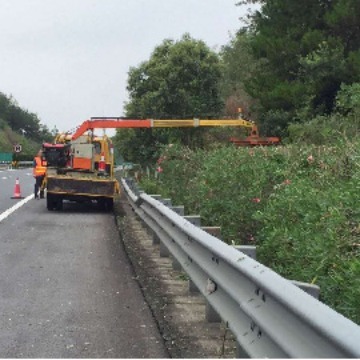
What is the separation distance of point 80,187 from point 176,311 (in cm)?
1287

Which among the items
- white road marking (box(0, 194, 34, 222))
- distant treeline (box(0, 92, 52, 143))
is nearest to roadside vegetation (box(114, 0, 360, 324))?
white road marking (box(0, 194, 34, 222))

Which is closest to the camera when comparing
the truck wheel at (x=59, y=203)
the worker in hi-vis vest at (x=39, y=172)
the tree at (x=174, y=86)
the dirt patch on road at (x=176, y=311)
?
the dirt patch on road at (x=176, y=311)

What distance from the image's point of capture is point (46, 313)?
6426mm

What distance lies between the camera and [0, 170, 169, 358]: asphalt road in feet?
17.4

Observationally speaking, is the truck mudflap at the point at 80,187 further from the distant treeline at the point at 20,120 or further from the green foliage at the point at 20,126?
the distant treeline at the point at 20,120

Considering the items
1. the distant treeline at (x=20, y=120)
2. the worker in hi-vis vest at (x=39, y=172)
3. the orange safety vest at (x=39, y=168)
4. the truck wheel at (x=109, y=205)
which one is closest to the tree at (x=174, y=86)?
the worker in hi-vis vest at (x=39, y=172)

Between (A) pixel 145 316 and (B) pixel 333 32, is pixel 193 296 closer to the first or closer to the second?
(A) pixel 145 316

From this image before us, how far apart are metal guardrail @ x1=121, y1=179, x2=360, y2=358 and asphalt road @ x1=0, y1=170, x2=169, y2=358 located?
676 millimetres

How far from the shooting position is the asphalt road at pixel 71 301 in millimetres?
5303

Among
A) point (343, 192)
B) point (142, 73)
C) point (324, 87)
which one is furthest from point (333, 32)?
point (343, 192)

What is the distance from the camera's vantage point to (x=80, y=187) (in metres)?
19.1

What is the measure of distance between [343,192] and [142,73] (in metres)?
31.8

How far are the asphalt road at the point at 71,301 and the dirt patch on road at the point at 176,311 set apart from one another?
0.12m

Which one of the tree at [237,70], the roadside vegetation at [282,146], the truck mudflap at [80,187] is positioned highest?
the tree at [237,70]
